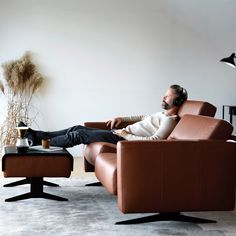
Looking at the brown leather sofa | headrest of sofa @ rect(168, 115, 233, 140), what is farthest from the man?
the brown leather sofa

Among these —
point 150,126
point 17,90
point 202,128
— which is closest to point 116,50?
point 17,90

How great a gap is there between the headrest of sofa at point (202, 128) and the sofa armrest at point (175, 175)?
14 cm

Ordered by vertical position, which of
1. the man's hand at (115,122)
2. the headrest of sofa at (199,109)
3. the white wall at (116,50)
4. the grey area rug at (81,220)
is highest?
the white wall at (116,50)

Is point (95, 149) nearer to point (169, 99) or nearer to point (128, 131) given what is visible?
point (128, 131)

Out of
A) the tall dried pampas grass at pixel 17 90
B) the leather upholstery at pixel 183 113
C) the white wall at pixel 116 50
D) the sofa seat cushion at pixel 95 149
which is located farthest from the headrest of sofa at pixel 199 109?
the tall dried pampas grass at pixel 17 90

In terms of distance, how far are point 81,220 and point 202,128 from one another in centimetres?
109

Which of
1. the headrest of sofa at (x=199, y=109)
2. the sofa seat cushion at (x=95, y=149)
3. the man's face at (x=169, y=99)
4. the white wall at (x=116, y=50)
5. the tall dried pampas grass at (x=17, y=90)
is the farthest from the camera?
the white wall at (x=116, y=50)

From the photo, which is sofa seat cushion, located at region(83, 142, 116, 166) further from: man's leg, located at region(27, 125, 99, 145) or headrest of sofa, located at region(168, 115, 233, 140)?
headrest of sofa, located at region(168, 115, 233, 140)

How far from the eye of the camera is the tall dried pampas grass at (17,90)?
7.05 m

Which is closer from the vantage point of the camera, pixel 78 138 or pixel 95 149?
pixel 95 149

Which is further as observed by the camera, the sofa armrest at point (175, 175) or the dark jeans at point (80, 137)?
the dark jeans at point (80, 137)

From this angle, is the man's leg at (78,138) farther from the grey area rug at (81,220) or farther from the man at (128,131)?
the grey area rug at (81,220)

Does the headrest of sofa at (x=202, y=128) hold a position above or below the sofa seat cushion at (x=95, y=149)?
above

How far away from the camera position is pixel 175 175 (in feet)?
12.1
